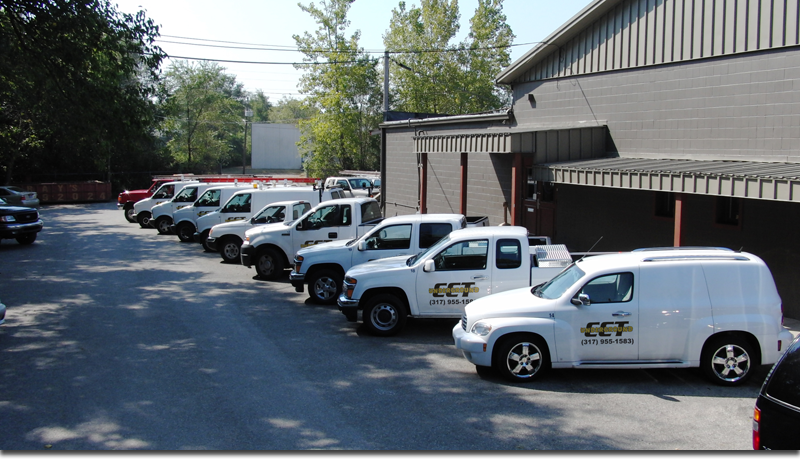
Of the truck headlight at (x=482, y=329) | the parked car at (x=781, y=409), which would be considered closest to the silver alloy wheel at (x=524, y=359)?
the truck headlight at (x=482, y=329)

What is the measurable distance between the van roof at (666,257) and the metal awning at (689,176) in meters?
1.80

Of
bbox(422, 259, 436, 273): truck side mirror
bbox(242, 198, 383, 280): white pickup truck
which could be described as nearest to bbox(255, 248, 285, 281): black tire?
bbox(242, 198, 383, 280): white pickup truck

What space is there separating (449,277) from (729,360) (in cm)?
417

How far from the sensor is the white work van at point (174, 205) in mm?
25250

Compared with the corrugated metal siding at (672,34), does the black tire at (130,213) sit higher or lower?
lower

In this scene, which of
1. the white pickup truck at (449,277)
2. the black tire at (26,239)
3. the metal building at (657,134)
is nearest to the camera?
the white pickup truck at (449,277)

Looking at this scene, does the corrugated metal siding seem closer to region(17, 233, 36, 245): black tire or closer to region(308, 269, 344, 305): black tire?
region(308, 269, 344, 305): black tire

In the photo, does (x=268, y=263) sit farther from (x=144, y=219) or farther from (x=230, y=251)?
(x=144, y=219)

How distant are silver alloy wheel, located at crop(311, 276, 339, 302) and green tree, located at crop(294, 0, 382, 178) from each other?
34.8 meters

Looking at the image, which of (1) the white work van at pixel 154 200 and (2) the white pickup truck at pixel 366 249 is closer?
(2) the white pickup truck at pixel 366 249

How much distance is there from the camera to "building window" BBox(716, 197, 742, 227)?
41.8ft

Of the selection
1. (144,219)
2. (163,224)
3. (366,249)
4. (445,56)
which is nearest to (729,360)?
(366,249)

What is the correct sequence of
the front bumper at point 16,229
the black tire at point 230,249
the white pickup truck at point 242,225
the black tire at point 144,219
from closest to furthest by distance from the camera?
1. the white pickup truck at point 242,225
2. the black tire at point 230,249
3. the front bumper at point 16,229
4. the black tire at point 144,219

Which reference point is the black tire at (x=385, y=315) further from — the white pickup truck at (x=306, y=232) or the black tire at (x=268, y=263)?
the black tire at (x=268, y=263)
